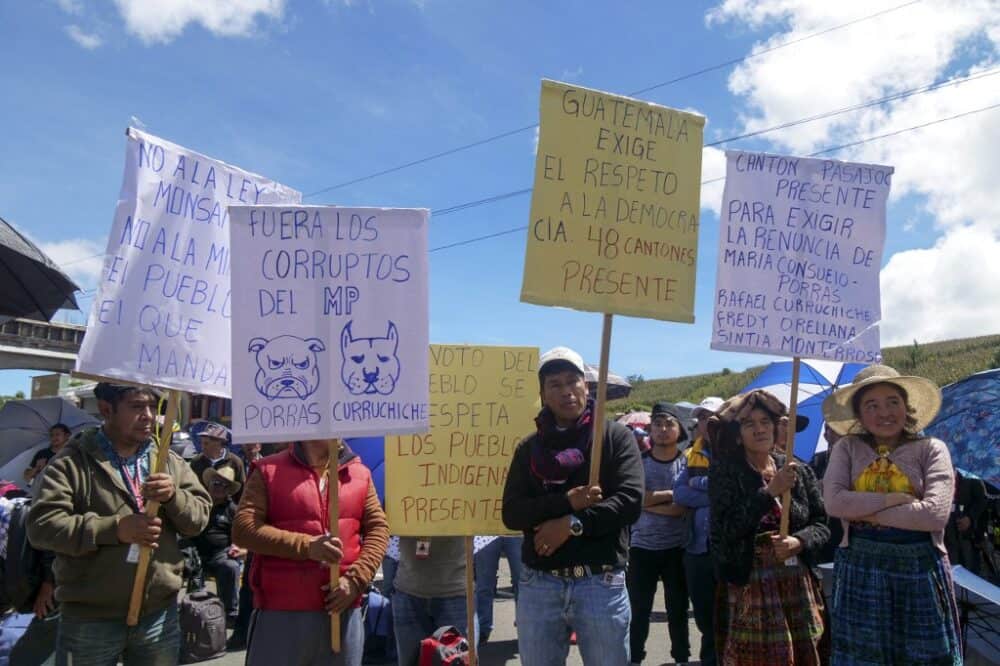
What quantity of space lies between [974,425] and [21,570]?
7.67 meters

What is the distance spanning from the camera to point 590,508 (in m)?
3.25

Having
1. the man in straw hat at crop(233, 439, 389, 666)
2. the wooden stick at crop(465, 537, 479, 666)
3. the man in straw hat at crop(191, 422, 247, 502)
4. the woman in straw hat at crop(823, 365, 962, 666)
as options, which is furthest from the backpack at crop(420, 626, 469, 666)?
the man in straw hat at crop(191, 422, 247, 502)

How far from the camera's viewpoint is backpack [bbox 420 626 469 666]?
378 cm

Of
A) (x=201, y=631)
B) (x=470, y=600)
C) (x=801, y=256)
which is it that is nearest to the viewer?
(x=470, y=600)

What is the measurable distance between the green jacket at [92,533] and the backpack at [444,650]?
123 centimetres

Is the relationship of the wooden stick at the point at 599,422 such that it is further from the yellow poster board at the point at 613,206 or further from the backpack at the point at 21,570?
the backpack at the point at 21,570

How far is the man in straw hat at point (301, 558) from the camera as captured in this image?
10.5 feet

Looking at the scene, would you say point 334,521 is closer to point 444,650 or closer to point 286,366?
point 286,366

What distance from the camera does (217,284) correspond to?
3.56 m

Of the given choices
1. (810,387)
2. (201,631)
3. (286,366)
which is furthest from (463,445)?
(810,387)

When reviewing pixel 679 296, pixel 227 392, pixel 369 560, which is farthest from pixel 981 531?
pixel 227 392

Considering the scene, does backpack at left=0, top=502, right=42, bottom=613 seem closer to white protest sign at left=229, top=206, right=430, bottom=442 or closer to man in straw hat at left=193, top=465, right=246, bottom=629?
white protest sign at left=229, top=206, right=430, bottom=442

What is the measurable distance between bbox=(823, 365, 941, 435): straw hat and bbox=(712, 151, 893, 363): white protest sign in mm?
173

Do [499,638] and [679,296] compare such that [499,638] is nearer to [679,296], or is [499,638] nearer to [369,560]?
[369,560]
